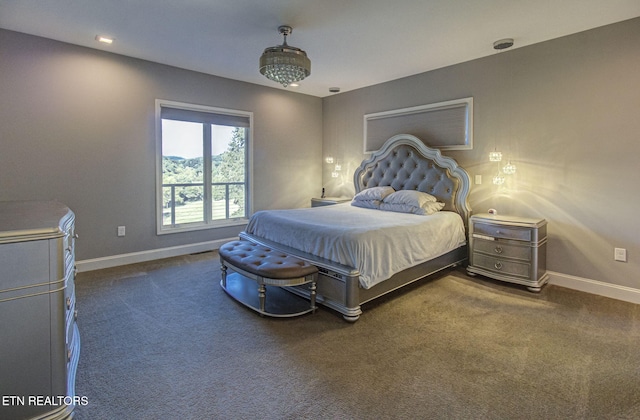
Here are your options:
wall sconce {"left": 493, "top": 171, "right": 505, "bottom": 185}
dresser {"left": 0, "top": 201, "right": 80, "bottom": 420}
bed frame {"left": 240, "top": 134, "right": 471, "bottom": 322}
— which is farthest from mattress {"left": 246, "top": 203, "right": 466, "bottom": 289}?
Answer: dresser {"left": 0, "top": 201, "right": 80, "bottom": 420}

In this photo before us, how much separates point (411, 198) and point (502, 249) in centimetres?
116

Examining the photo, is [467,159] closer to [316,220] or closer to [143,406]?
[316,220]

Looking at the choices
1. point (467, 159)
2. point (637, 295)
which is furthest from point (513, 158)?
point (637, 295)

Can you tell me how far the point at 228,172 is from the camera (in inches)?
205

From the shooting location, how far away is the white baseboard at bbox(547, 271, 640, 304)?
3090 millimetres

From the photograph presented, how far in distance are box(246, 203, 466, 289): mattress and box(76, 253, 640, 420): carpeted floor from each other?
453mm

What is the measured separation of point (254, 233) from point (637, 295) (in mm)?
3862

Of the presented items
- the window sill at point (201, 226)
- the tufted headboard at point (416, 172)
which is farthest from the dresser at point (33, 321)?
the tufted headboard at point (416, 172)

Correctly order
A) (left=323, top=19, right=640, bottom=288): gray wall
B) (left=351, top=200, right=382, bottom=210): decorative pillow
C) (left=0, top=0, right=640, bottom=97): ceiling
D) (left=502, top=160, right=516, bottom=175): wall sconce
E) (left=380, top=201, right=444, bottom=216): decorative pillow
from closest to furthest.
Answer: (left=0, top=0, right=640, bottom=97): ceiling → (left=323, top=19, right=640, bottom=288): gray wall → (left=502, top=160, right=516, bottom=175): wall sconce → (left=380, top=201, right=444, bottom=216): decorative pillow → (left=351, top=200, right=382, bottom=210): decorative pillow

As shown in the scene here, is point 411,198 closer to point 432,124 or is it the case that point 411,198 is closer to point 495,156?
point 495,156

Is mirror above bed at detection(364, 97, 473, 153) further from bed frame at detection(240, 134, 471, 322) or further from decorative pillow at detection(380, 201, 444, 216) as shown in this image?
decorative pillow at detection(380, 201, 444, 216)

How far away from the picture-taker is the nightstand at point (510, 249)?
332 cm

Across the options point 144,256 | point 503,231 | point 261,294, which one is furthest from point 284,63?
point 144,256

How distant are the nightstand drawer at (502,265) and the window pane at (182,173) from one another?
390 cm
